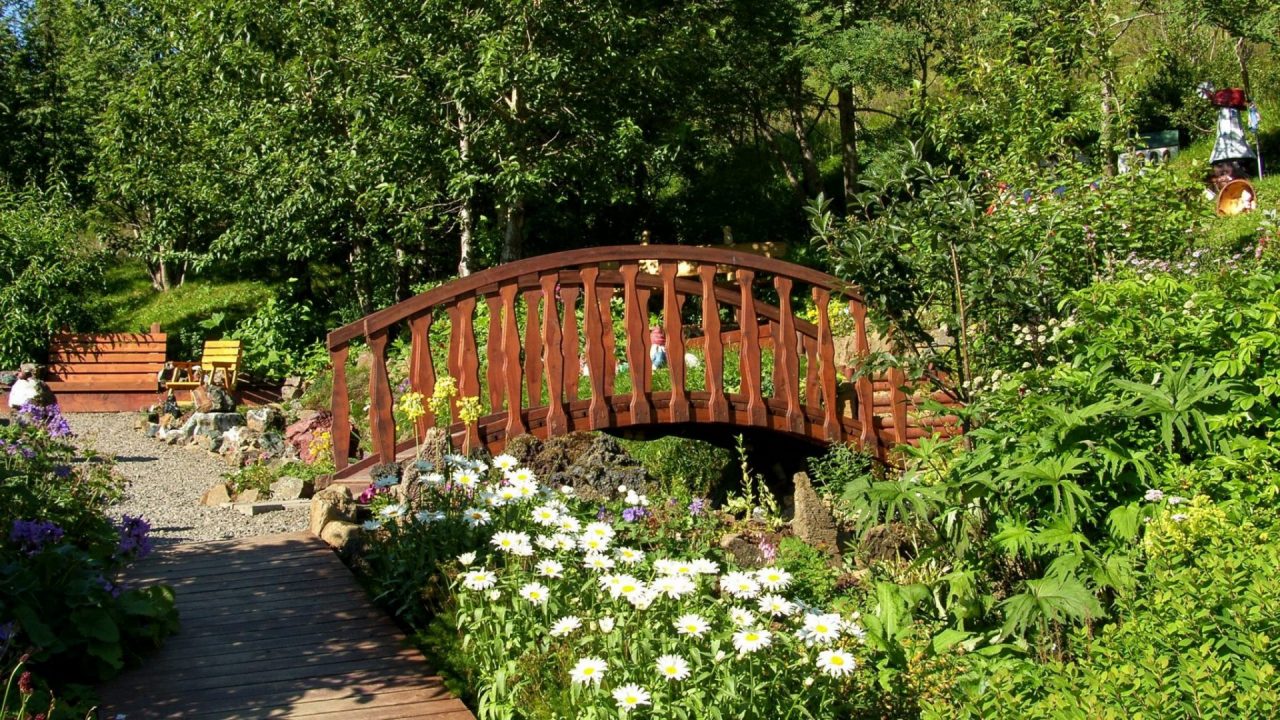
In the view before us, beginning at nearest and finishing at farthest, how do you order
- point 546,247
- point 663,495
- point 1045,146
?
1. point 663,495
2. point 1045,146
3. point 546,247

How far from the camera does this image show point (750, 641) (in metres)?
3.45

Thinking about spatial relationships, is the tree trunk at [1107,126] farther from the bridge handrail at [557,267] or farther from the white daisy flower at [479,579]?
the white daisy flower at [479,579]

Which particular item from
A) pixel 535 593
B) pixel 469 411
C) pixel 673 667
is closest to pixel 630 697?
pixel 673 667

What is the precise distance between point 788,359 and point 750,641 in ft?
16.6

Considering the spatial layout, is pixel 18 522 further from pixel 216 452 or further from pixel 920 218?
pixel 216 452

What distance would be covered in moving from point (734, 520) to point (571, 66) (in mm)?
6708

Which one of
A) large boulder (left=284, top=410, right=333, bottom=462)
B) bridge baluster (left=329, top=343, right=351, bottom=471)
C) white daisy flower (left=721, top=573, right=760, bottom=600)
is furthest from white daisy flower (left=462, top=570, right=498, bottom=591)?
large boulder (left=284, top=410, right=333, bottom=462)

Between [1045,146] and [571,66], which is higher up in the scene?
[571,66]

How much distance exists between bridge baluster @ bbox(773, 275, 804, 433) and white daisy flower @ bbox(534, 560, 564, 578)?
4.12 metres

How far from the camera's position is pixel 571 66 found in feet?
40.8

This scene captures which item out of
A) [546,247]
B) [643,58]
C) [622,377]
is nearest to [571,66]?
[643,58]

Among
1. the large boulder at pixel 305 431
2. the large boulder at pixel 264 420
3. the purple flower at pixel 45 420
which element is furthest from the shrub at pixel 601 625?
the large boulder at pixel 264 420

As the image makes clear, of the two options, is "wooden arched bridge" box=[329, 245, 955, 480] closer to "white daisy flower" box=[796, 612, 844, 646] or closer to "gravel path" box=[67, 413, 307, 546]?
"gravel path" box=[67, 413, 307, 546]

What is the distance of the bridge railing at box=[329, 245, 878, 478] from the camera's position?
7559mm
